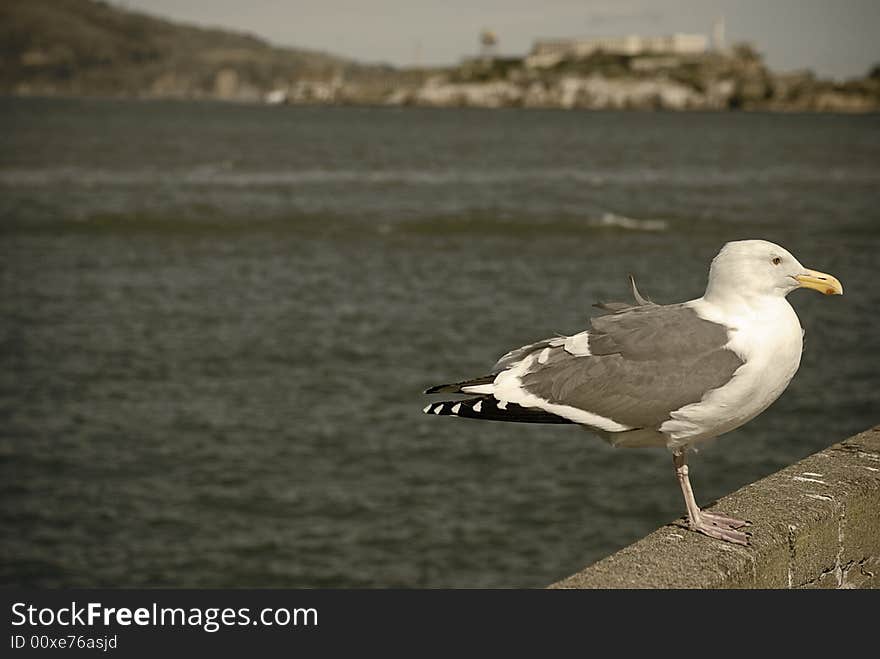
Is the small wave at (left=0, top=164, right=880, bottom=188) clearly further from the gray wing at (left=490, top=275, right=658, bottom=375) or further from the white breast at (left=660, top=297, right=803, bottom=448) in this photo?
the white breast at (left=660, top=297, right=803, bottom=448)

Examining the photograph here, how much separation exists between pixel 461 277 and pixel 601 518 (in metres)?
14.6

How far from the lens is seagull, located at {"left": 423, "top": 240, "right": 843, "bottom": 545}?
3145 millimetres

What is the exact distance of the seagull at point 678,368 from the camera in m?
3.14

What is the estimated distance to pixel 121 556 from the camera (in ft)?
35.9

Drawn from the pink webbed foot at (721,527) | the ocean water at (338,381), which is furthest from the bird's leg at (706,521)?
the ocean water at (338,381)

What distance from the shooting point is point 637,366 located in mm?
3398

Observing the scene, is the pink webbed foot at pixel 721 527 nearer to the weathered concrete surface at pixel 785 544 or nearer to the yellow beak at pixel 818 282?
the weathered concrete surface at pixel 785 544

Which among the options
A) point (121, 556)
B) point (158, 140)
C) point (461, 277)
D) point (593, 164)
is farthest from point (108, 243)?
point (158, 140)

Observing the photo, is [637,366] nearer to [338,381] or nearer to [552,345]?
[552,345]

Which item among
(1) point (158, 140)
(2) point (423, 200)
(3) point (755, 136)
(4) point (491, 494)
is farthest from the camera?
(3) point (755, 136)

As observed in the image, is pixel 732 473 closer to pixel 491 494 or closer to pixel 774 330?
pixel 491 494

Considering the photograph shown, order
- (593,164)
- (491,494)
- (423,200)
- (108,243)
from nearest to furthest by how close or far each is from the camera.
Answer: (491,494), (108,243), (423,200), (593,164)

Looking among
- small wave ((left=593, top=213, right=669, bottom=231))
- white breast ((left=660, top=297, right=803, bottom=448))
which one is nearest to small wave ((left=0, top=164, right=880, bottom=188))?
small wave ((left=593, top=213, right=669, bottom=231))

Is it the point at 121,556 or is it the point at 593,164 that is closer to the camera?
the point at 121,556
